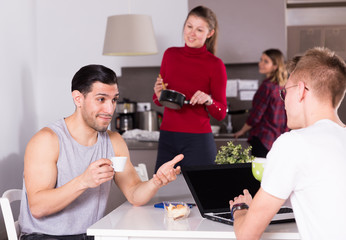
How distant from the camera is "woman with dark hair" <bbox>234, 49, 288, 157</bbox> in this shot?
13.2 feet

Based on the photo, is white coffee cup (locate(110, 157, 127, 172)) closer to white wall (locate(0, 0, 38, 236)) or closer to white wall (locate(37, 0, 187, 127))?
white wall (locate(0, 0, 38, 236))

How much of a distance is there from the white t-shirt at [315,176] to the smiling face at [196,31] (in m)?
1.62

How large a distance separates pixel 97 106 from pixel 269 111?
93.2 inches

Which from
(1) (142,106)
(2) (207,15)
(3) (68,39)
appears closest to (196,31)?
(2) (207,15)

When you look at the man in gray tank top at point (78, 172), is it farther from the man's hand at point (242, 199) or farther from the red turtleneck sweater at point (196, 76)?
the red turtleneck sweater at point (196, 76)

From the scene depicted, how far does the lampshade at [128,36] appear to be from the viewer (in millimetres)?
3850

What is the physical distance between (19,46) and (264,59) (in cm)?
197

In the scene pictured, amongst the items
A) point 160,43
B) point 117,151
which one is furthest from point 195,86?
point 160,43

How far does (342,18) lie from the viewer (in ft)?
16.2

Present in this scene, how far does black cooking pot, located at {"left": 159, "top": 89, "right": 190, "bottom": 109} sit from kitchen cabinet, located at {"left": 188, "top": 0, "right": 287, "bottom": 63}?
5.73 feet

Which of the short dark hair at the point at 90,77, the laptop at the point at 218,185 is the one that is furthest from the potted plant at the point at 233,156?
the short dark hair at the point at 90,77

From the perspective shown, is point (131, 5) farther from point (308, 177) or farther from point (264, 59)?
point (308, 177)

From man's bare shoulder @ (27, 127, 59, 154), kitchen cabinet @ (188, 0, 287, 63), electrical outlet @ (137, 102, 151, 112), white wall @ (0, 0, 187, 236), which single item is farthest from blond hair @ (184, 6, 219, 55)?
electrical outlet @ (137, 102, 151, 112)

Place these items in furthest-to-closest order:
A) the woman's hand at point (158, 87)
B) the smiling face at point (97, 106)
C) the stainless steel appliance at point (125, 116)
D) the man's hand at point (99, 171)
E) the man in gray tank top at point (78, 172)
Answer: the stainless steel appliance at point (125, 116) → the woman's hand at point (158, 87) → the smiling face at point (97, 106) → the man in gray tank top at point (78, 172) → the man's hand at point (99, 171)
